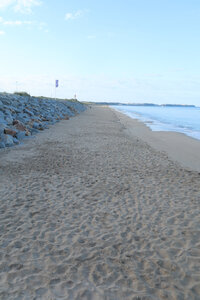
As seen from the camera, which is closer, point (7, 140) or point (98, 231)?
point (98, 231)

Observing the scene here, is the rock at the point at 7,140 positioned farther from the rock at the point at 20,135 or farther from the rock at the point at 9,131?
the rock at the point at 20,135

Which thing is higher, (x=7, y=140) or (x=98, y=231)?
(x=7, y=140)

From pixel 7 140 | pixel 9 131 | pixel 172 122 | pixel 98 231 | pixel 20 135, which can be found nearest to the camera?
pixel 98 231

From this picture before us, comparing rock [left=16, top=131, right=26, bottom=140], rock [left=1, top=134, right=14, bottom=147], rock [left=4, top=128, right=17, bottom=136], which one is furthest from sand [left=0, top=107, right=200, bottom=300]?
rock [left=16, top=131, right=26, bottom=140]

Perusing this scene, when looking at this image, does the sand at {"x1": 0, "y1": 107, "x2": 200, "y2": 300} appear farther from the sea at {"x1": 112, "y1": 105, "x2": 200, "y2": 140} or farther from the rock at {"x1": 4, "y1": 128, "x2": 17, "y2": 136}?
the sea at {"x1": 112, "y1": 105, "x2": 200, "y2": 140}

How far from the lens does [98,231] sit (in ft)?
14.7

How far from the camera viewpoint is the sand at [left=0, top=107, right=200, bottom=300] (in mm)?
3221

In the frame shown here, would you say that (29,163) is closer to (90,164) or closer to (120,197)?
(90,164)

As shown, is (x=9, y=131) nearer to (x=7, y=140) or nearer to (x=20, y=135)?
(x=20, y=135)

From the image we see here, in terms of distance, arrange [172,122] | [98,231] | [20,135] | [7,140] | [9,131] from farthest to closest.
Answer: [172,122] → [20,135] → [9,131] → [7,140] → [98,231]

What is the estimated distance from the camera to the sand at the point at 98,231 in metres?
3.22

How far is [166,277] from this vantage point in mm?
3395

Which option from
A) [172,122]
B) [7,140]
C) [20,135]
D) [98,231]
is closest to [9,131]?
[20,135]

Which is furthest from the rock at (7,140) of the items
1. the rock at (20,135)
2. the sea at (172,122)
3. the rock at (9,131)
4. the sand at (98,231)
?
the sea at (172,122)
